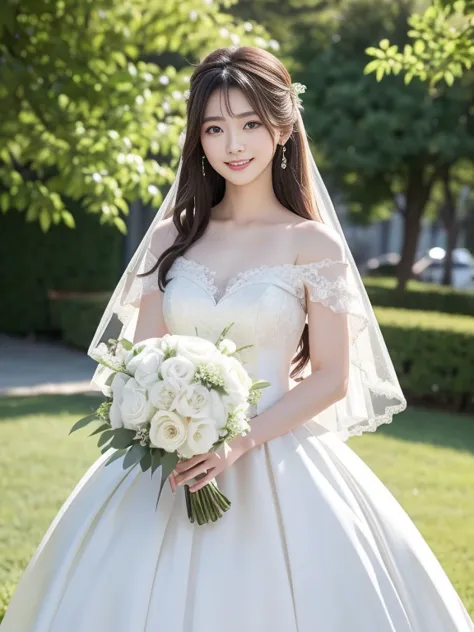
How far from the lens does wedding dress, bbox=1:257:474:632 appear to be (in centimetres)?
294

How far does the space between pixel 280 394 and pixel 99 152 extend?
4363 mm

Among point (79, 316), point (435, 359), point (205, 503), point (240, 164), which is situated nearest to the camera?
point (205, 503)

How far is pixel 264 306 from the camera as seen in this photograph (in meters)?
3.26

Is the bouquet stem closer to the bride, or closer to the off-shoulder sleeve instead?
the bride

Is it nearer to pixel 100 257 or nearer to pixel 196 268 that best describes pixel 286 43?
pixel 100 257

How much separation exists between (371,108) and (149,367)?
18880 millimetres

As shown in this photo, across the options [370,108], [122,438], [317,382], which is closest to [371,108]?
[370,108]

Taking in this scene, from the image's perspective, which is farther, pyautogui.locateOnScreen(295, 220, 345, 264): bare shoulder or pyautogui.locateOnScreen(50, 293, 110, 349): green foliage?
pyautogui.locateOnScreen(50, 293, 110, 349): green foliage

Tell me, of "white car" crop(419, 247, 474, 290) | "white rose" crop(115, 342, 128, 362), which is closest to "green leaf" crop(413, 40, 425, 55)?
"white rose" crop(115, 342, 128, 362)

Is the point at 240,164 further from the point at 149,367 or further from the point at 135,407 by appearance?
the point at 135,407

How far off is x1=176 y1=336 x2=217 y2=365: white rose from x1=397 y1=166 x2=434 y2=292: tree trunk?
20.6m

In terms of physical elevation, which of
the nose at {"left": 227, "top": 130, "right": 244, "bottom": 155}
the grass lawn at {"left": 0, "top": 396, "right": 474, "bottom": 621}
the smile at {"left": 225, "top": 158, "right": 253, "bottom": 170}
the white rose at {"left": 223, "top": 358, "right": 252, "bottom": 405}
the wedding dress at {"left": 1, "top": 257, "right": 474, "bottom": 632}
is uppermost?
the nose at {"left": 227, "top": 130, "right": 244, "bottom": 155}

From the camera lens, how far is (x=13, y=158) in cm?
879

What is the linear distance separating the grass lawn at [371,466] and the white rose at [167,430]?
9.25ft
